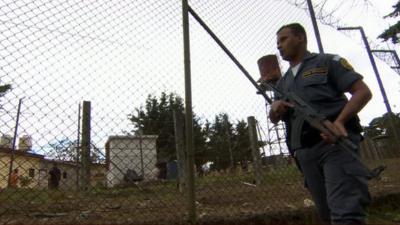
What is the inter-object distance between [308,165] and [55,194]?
450 cm

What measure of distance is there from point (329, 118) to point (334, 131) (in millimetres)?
247

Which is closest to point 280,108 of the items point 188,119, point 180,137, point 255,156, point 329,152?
point 329,152

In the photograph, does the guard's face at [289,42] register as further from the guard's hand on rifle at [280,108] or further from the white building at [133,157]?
the white building at [133,157]

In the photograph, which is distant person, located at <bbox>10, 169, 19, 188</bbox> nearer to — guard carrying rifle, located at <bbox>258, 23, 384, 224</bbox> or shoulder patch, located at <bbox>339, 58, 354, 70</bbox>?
guard carrying rifle, located at <bbox>258, 23, 384, 224</bbox>

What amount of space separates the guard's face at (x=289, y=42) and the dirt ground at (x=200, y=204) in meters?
1.74

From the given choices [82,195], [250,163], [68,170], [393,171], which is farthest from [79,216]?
[393,171]

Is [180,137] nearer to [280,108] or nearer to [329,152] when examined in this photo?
[280,108]

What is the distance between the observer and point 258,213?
408cm

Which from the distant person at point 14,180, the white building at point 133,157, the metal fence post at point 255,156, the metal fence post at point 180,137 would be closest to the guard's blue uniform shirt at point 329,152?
the metal fence post at point 180,137

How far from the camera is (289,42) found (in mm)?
A: 2793

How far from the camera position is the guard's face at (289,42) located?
2.79 m

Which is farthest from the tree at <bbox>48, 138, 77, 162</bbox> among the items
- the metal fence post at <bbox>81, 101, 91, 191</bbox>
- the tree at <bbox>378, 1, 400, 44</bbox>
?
the tree at <bbox>378, 1, 400, 44</bbox>

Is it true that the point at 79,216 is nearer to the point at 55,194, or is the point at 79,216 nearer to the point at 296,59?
the point at 55,194

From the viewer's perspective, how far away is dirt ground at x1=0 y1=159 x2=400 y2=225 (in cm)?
401
